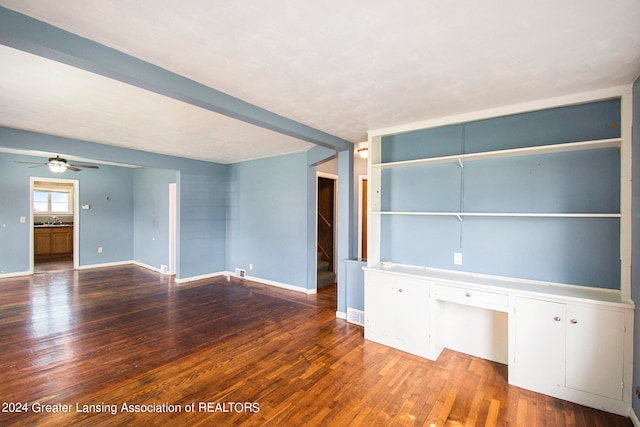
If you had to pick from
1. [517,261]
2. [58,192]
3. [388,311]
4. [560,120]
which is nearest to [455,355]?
[388,311]

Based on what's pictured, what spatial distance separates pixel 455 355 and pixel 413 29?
9.55 ft

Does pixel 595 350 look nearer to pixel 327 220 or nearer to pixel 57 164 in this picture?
pixel 327 220

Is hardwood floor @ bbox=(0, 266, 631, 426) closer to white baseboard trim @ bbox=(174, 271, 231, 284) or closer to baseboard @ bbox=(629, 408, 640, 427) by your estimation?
baseboard @ bbox=(629, 408, 640, 427)

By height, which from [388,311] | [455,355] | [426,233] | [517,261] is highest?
[426,233]

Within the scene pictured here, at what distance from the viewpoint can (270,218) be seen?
5672 mm

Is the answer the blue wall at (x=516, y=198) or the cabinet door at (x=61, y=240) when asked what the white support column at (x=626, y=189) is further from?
the cabinet door at (x=61, y=240)

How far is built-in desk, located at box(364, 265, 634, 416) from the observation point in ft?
6.97

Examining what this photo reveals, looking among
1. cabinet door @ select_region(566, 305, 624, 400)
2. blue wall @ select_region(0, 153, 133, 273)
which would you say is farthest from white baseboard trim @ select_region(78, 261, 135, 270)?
cabinet door @ select_region(566, 305, 624, 400)

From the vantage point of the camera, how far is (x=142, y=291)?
524 centimetres

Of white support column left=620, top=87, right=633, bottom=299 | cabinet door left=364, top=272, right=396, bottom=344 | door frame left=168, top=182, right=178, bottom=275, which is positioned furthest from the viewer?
door frame left=168, top=182, right=178, bottom=275

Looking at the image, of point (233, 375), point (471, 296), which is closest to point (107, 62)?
point (233, 375)

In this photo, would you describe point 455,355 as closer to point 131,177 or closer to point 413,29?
point 413,29

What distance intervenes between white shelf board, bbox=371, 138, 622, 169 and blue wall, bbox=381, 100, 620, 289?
0.24 feet

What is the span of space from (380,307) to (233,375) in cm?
159
